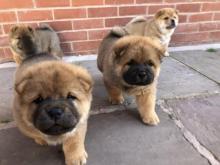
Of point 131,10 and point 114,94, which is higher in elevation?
point 131,10

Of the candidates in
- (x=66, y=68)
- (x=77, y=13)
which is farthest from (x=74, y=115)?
(x=77, y=13)

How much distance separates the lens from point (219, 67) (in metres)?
3.41

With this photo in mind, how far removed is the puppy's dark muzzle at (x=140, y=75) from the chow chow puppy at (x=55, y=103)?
0.49 metres

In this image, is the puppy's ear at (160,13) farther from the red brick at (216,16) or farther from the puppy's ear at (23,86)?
the puppy's ear at (23,86)

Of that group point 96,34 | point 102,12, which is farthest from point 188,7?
point 96,34

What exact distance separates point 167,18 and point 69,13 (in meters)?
1.35

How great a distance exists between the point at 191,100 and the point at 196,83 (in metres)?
0.43

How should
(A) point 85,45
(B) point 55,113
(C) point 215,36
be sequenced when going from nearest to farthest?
(B) point 55,113 < (A) point 85,45 < (C) point 215,36

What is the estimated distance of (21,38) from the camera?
319 centimetres

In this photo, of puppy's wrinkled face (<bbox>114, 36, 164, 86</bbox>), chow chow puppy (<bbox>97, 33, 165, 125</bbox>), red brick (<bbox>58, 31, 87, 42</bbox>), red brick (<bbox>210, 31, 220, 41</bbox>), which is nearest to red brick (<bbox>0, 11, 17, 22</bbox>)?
red brick (<bbox>58, 31, 87, 42</bbox>)

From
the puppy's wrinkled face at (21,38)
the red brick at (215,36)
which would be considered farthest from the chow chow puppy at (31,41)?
the red brick at (215,36)

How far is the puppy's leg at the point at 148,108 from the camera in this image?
222 centimetres

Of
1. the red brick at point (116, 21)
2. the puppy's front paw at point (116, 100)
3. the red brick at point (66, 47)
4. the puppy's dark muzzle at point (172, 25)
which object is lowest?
the puppy's front paw at point (116, 100)

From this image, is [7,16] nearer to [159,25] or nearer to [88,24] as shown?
[88,24]
